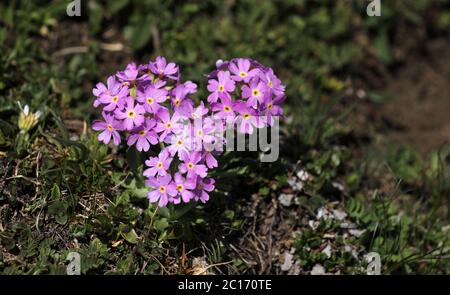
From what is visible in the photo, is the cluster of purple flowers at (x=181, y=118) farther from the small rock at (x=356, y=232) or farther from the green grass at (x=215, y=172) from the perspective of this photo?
the small rock at (x=356, y=232)

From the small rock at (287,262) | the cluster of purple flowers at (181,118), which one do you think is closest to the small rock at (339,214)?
the small rock at (287,262)

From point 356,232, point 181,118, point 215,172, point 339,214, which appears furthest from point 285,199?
point 181,118

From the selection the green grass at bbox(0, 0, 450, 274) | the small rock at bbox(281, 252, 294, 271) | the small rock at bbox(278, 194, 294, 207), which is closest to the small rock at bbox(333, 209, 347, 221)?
the green grass at bbox(0, 0, 450, 274)

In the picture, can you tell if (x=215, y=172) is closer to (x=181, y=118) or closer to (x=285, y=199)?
(x=181, y=118)

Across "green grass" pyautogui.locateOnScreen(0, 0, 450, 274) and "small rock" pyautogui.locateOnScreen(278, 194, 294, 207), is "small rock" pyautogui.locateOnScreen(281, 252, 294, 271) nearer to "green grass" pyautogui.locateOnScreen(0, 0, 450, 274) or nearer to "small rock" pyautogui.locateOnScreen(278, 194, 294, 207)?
"green grass" pyautogui.locateOnScreen(0, 0, 450, 274)
